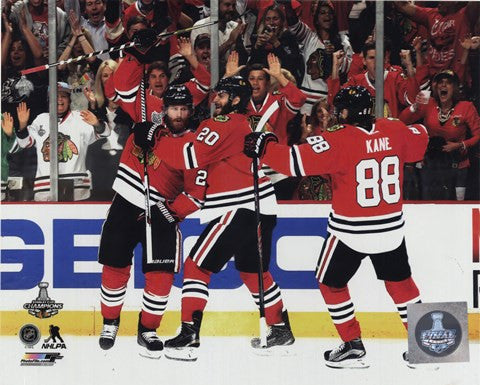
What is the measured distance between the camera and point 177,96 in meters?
4.08

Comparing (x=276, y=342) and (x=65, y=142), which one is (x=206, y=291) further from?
(x=65, y=142)

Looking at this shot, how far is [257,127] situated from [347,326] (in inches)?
38.7

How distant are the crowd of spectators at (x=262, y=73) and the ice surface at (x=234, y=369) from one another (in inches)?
27.9

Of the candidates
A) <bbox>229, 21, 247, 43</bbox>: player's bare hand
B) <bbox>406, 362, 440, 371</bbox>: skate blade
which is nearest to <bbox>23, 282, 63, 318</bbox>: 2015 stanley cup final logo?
<bbox>229, 21, 247, 43</bbox>: player's bare hand

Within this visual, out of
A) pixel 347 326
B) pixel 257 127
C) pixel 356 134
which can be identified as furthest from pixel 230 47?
pixel 347 326

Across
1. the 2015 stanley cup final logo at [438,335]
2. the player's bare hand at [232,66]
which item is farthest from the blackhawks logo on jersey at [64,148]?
the 2015 stanley cup final logo at [438,335]

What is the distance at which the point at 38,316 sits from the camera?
4.13 m

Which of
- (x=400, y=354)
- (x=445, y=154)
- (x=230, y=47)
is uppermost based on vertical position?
(x=230, y=47)

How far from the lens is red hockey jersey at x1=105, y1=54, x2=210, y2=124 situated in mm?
4082

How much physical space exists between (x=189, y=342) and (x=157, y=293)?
266mm

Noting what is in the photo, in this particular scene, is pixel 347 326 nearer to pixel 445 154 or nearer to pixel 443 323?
pixel 443 323

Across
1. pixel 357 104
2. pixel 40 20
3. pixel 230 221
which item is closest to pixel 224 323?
pixel 230 221

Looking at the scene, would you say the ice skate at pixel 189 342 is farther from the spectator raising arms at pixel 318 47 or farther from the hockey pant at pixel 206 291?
the spectator raising arms at pixel 318 47

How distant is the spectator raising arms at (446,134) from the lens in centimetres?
404
